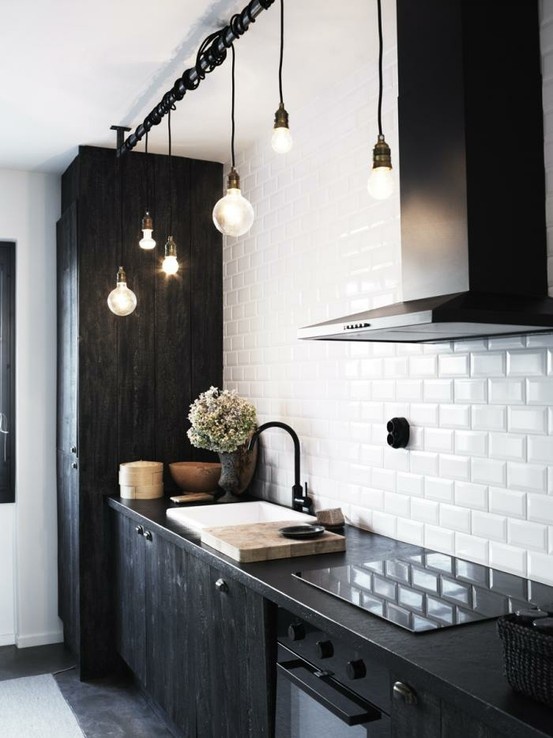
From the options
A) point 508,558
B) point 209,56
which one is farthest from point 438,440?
point 209,56

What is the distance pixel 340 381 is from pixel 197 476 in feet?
3.59

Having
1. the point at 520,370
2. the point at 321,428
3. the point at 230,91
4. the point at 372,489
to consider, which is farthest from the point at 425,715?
the point at 230,91

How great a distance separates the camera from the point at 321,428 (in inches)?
134

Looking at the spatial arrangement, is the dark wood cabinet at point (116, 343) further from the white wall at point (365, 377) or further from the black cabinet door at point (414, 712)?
the black cabinet door at point (414, 712)

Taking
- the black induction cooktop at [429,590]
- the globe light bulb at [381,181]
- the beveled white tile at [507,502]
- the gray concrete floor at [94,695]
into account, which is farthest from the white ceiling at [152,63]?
the gray concrete floor at [94,695]

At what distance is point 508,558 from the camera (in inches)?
92.2

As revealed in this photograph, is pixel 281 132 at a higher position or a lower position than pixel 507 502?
higher

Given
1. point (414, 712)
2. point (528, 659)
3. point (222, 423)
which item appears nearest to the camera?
point (528, 659)

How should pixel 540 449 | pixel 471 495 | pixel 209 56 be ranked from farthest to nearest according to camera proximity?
pixel 209 56 → pixel 471 495 → pixel 540 449

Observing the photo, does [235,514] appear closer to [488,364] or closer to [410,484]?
[410,484]

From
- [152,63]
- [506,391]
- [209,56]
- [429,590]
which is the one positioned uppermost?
[152,63]

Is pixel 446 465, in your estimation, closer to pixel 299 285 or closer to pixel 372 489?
pixel 372 489

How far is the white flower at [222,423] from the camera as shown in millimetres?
3721

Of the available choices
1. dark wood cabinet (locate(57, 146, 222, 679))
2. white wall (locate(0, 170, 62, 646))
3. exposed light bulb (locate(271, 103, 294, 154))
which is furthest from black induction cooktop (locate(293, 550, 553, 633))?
white wall (locate(0, 170, 62, 646))
